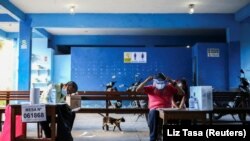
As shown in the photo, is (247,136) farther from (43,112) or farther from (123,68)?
(123,68)

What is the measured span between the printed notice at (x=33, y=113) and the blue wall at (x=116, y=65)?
31.9ft

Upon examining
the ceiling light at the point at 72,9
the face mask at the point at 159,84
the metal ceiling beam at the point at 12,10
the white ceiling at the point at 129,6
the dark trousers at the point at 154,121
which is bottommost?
the dark trousers at the point at 154,121

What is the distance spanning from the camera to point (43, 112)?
4387 millimetres

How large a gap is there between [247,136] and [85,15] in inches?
A: 411

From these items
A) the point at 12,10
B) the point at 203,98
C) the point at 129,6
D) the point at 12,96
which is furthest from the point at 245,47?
the point at 203,98

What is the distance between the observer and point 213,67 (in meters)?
12.5

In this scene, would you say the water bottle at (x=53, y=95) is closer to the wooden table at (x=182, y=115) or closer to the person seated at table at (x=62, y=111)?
the person seated at table at (x=62, y=111)

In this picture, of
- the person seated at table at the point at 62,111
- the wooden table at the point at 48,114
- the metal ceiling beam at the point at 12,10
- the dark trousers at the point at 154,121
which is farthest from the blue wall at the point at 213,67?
the wooden table at the point at 48,114

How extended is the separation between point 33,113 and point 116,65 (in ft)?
32.3

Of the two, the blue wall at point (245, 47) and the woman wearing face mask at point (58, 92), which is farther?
the blue wall at point (245, 47)

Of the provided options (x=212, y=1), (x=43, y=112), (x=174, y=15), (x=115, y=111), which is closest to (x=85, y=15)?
(x=174, y=15)

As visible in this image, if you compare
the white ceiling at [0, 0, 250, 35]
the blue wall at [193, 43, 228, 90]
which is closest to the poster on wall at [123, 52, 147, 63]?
the blue wall at [193, 43, 228, 90]

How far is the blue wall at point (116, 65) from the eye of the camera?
1406 centimetres

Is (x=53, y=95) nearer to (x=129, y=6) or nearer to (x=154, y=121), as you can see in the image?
(x=154, y=121)
